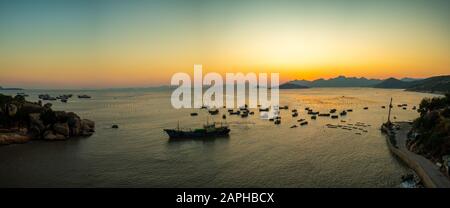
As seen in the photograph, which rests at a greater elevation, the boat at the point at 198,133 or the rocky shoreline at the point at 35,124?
the rocky shoreline at the point at 35,124

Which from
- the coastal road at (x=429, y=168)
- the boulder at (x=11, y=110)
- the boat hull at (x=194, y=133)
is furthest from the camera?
the boulder at (x=11, y=110)

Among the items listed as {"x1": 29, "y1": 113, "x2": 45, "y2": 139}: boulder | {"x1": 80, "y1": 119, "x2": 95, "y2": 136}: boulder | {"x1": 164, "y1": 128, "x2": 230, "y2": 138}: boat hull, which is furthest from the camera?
{"x1": 80, "y1": 119, "x2": 95, "y2": 136}: boulder

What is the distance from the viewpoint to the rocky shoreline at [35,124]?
37.7 meters

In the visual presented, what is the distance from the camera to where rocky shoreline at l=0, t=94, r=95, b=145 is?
1483 inches

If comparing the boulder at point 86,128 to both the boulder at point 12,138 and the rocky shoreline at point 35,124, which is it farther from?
the boulder at point 12,138

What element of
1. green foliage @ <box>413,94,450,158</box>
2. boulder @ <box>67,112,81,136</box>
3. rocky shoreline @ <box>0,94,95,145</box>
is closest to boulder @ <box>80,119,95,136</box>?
rocky shoreline @ <box>0,94,95,145</box>

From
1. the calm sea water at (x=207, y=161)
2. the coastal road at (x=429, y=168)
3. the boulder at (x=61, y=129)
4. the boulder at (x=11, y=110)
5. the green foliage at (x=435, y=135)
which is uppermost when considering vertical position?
the boulder at (x=11, y=110)

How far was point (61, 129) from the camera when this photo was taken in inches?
1529

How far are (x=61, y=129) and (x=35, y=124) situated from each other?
334 cm

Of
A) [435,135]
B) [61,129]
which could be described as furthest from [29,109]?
[435,135]

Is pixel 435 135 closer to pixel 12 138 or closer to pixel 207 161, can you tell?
pixel 207 161

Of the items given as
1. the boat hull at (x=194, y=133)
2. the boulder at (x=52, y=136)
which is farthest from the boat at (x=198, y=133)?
the boulder at (x=52, y=136)

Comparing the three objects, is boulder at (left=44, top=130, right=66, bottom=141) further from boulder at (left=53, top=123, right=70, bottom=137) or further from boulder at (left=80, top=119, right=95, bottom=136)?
boulder at (left=80, top=119, right=95, bottom=136)
